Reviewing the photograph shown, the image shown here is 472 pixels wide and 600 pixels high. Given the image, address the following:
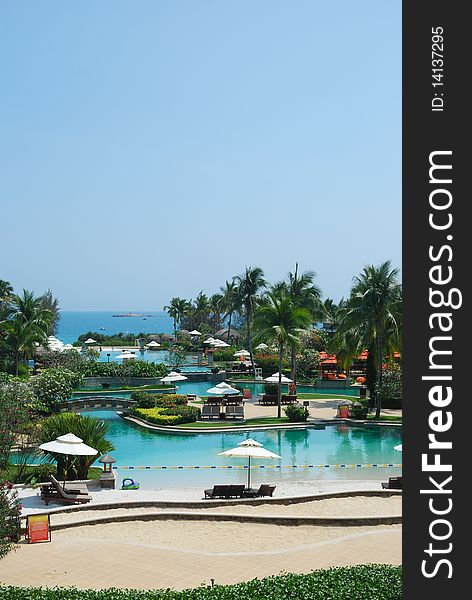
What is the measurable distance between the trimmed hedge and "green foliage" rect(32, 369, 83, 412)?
2450 cm

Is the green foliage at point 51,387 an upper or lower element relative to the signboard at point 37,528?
upper

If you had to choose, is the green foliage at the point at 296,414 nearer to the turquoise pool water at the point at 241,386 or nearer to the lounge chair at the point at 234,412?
the lounge chair at the point at 234,412

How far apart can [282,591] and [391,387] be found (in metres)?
28.5

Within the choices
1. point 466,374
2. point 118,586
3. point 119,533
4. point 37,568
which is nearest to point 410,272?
point 466,374

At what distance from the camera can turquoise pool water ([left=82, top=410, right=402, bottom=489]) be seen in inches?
966

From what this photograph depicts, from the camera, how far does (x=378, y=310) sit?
3694 centimetres

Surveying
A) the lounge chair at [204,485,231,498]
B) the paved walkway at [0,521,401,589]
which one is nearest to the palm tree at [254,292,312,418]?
the lounge chair at [204,485,231,498]

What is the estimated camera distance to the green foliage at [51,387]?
35344 mm

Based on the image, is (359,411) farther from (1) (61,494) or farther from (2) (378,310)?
(1) (61,494)

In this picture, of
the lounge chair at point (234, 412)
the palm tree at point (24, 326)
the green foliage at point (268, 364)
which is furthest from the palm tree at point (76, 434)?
the green foliage at point (268, 364)

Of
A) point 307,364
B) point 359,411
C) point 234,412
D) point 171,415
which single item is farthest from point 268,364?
point 171,415

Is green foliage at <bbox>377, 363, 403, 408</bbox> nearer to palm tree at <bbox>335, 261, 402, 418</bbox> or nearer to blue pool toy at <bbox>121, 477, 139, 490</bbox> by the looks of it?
palm tree at <bbox>335, 261, 402, 418</bbox>

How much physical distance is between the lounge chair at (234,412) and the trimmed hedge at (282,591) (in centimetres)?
2378

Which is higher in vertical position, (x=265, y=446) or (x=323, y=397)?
(x=323, y=397)
